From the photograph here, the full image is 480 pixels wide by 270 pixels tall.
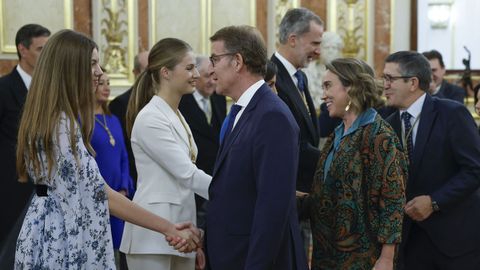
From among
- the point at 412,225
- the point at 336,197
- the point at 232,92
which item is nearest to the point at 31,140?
the point at 232,92

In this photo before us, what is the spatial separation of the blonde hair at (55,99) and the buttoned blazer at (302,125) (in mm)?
1428

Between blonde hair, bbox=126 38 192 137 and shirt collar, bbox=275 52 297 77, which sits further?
shirt collar, bbox=275 52 297 77

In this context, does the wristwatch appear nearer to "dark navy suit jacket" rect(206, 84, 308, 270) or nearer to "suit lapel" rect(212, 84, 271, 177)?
"dark navy suit jacket" rect(206, 84, 308, 270)

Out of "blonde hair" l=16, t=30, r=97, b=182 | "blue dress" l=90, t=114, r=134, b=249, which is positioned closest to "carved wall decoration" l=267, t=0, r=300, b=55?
"blue dress" l=90, t=114, r=134, b=249

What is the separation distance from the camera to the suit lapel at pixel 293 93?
433 centimetres

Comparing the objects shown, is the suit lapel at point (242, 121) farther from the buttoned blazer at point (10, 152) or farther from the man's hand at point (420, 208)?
the buttoned blazer at point (10, 152)

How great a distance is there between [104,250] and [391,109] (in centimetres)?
256

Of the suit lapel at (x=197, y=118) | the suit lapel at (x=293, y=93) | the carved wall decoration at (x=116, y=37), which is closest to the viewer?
the suit lapel at (x=293, y=93)

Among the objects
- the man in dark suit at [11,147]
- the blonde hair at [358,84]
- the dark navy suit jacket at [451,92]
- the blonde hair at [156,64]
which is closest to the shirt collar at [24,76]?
the man in dark suit at [11,147]

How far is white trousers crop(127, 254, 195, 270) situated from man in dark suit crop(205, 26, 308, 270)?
2.06 ft

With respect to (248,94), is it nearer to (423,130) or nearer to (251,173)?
(251,173)

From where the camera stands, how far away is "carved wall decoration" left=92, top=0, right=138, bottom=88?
7590mm

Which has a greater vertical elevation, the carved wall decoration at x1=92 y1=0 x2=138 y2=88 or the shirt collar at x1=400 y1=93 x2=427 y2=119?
the carved wall decoration at x1=92 y1=0 x2=138 y2=88

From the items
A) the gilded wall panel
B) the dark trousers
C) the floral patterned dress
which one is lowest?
the dark trousers
